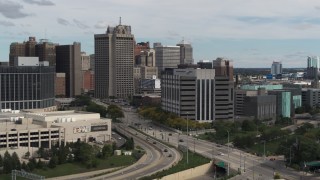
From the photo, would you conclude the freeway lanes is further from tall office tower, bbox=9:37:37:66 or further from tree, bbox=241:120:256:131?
tall office tower, bbox=9:37:37:66

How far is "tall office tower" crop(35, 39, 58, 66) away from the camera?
190 meters

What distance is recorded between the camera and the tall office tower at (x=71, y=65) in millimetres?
189500

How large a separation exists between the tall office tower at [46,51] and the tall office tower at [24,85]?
54.8 m

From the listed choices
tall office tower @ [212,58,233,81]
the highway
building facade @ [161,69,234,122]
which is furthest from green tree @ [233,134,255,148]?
tall office tower @ [212,58,233,81]

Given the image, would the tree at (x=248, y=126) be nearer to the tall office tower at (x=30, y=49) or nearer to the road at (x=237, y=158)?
the road at (x=237, y=158)

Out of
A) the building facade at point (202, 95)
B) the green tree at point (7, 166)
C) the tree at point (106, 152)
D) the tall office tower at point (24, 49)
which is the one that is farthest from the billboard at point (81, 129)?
the tall office tower at point (24, 49)

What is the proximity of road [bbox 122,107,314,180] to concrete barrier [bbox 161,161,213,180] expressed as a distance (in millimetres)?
3324

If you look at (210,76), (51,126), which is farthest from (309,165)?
(210,76)

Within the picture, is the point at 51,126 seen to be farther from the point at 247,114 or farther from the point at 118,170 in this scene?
the point at 247,114

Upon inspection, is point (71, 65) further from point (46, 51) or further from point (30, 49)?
point (30, 49)

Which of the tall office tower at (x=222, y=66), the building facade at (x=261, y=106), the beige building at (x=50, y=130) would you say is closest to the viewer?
the beige building at (x=50, y=130)

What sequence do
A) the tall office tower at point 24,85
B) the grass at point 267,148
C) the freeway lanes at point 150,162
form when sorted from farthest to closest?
the tall office tower at point 24,85, the grass at point 267,148, the freeway lanes at point 150,162

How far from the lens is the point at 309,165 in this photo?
68.1 meters

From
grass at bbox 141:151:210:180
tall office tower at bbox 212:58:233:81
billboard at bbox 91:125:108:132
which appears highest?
tall office tower at bbox 212:58:233:81
